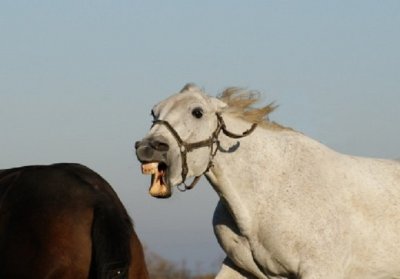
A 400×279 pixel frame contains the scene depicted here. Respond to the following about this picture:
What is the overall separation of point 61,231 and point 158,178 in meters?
1.44

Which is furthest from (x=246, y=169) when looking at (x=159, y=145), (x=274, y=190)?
(x=159, y=145)

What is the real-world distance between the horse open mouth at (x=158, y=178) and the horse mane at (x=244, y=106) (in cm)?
88

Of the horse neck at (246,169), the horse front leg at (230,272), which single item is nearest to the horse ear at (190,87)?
the horse neck at (246,169)

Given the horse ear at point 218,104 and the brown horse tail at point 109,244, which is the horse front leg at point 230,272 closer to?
the horse ear at point 218,104

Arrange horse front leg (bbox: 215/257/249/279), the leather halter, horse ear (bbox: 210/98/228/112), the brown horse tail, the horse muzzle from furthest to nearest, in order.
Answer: horse front leg (bbox: 215/257/249/279) → horse ear (bbox: 210/98/228/112) → the leather halter → the horse muzzle → the brown horse tail

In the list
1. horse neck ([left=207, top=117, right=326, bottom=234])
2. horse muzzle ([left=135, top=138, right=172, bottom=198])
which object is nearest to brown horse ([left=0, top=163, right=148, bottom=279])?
horse muzzle ([left=135, top=138, right=172, bottom=198])

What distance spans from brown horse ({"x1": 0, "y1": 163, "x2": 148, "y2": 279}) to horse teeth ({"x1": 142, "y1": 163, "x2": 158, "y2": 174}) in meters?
0.97

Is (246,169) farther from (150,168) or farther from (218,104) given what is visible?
(150,168)

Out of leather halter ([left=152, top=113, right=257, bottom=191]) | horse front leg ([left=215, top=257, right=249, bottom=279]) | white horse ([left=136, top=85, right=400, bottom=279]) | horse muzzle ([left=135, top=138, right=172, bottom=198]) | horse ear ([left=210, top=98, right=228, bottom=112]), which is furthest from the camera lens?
horse front leg ([left=215, top=257, right=249, bottom=279])

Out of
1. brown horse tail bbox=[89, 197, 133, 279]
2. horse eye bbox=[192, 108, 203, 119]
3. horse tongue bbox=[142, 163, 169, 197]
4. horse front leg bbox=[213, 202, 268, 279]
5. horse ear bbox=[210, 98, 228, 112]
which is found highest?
horse ear bbox=[210, 98, 228, 112]

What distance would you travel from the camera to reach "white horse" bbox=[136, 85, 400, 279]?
9.06 meters

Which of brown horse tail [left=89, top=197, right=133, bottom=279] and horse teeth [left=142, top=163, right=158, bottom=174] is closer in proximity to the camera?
brown horse tail [left=89, top=197, right=133, bottom=279]

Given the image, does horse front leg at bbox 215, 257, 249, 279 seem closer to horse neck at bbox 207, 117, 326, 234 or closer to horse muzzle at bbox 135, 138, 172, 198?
horse neck at bbox 207, 117, 326, 234

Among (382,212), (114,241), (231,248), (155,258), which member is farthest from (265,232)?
(155,258)
